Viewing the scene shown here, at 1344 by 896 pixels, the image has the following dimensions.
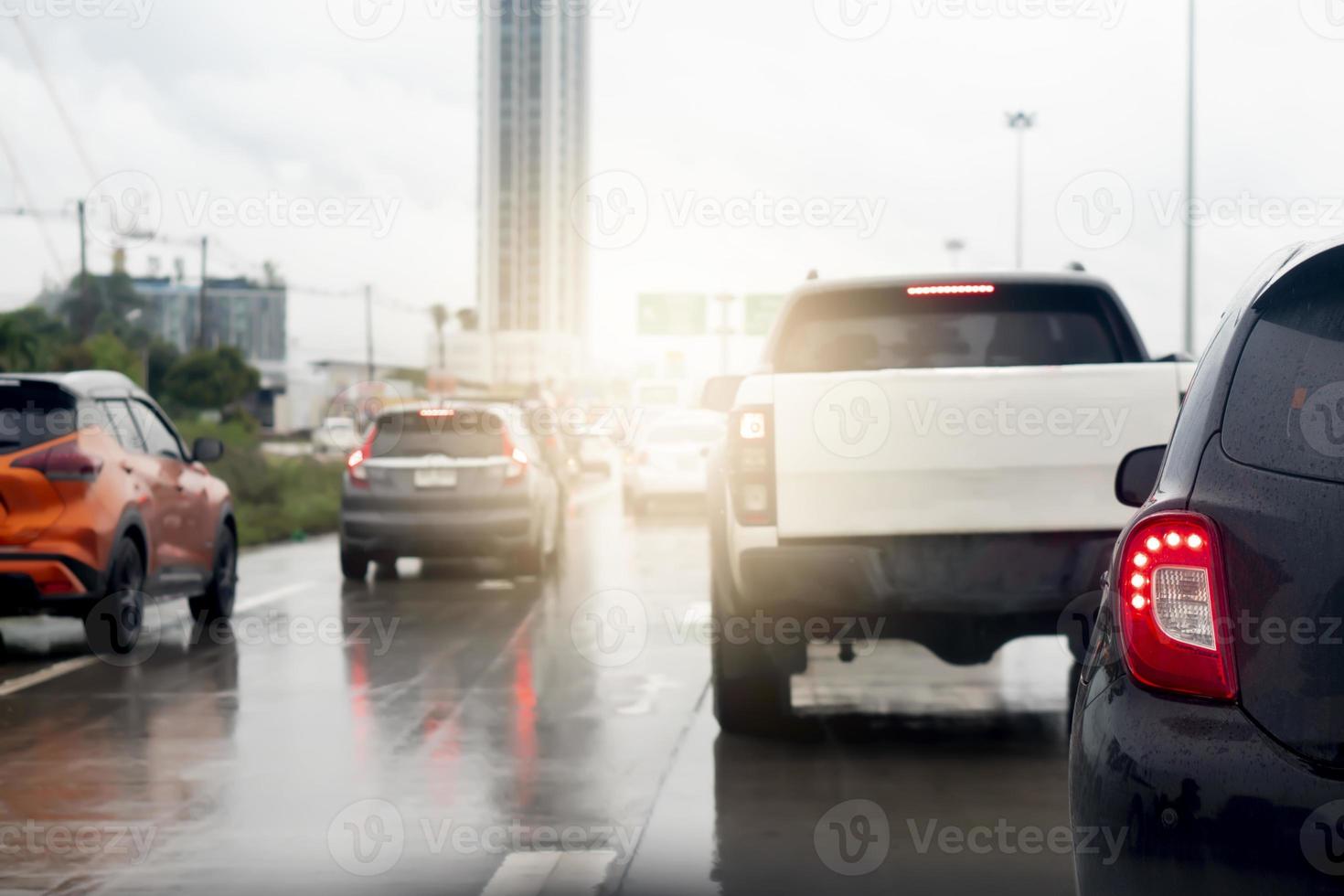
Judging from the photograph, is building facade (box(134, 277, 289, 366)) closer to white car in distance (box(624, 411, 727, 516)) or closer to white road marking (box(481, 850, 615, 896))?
white car in distance (box(624, 411, 727, 516))

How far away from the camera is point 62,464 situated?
34.1 ft

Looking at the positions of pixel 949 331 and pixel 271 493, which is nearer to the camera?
pixel 949 331

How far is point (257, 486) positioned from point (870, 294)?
20827mm

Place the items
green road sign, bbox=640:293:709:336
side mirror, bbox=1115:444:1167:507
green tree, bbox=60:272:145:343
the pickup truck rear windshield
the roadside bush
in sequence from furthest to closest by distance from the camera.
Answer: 1. green tree, bbox=60:272:145:343
2. green road sign, bbox=640:293:709:336
3. the roadside bush
4. the pickup truck rear windshield
5. side mirror, bbox=1115:444:1167:507

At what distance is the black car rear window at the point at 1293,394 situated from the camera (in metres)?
3.31

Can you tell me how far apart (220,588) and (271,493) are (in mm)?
15011

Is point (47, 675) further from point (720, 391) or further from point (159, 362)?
point (159, 362)

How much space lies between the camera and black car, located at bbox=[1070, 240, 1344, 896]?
123 inches

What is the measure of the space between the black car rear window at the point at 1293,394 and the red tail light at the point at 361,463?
13155 mm

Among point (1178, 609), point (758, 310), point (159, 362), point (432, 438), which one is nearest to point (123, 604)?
point (432, 438)

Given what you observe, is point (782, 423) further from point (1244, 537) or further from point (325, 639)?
point (325, 639)

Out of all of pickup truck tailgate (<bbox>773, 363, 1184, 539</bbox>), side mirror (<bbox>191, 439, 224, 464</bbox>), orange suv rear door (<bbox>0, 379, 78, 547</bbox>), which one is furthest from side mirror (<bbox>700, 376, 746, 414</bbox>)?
side mirror (<bbox>191, 439, 224, 464</bbox>)

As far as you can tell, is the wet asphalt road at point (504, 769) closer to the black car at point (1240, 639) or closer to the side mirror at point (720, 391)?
the side mirror at point (720, 391)

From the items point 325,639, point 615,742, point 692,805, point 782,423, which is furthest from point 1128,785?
point 325,639
